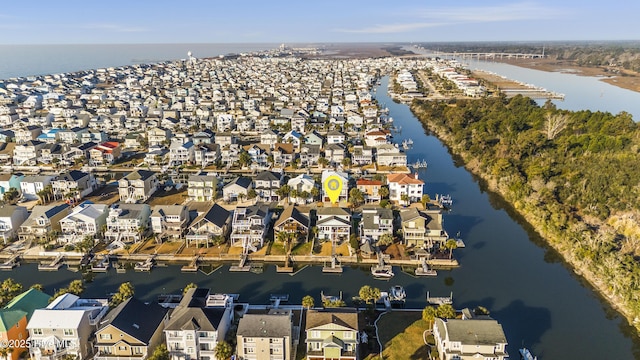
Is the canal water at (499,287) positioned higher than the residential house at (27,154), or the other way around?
the residential house at (27,154)

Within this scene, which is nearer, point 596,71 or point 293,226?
point 293,226

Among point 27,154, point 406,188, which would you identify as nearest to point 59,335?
point 406,188

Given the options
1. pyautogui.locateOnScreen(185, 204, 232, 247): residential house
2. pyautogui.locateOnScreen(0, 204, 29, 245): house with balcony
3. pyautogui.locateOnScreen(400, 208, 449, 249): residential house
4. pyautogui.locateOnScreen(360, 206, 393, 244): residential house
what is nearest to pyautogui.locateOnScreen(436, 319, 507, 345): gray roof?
pyautogui.locateOnScreen(400, 208, 449, 249): residential house

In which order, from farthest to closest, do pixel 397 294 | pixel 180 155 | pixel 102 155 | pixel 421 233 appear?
pixel 102 155, pixel 180 155, pixel 421 233, pixel 397 294

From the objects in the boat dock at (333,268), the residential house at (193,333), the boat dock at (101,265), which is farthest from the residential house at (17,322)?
the boat dock at (333,268)

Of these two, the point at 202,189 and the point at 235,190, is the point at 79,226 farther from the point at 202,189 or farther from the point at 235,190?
the point at 235,190

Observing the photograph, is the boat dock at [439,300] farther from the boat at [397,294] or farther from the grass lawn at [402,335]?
the grass lawn at [402,335]
